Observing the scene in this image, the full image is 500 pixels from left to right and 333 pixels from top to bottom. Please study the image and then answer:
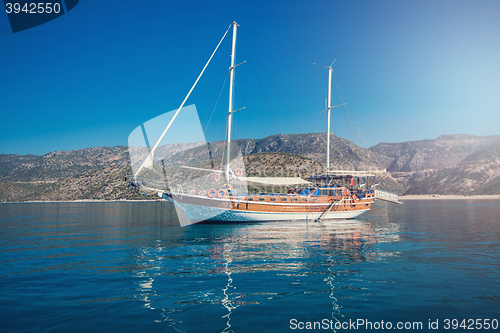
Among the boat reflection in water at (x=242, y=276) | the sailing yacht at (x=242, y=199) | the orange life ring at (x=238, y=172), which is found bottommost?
the boat reflection in water at (x=242, y=276)

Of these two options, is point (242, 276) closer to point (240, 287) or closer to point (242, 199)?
point (240, 287)

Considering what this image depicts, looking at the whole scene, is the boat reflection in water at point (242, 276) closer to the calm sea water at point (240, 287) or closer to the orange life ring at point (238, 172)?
the calm sea water at point (240, 287)

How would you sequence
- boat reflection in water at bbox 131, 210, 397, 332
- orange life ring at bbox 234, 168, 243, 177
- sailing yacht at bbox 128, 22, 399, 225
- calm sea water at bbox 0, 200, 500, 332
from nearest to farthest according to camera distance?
calm sea water at bbox 0, 200, 500, 332, boat reflection in water at bbox 131, 210, 397, 332, sailing yacht at bbox 128, 22, 399, 225, orange life ring at bbox 234, 168, 243, 177

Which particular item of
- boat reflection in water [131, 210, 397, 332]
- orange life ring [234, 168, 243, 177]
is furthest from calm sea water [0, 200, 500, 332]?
orange life ring [234, 168, 243, 177]

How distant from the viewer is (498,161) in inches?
6452

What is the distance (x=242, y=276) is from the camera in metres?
12.1

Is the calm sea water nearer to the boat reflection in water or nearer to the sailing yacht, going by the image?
the boat reflection in water

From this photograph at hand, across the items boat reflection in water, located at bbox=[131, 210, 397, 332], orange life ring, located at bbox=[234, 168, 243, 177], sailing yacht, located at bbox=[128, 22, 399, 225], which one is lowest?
boat reflection in water, located at bbox=[131, 210, 397, 332]

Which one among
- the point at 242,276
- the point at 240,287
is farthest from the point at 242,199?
the point at 240,287

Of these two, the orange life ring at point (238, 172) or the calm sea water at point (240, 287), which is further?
the orange life ring at point (238, 172)

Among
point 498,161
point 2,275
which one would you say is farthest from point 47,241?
point 498,161

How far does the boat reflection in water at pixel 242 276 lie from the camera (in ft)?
28.5

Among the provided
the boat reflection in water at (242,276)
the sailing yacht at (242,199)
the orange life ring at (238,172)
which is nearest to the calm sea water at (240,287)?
the boat reflection in water at (242,276)

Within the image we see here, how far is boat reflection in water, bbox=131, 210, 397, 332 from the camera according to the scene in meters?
8.68
